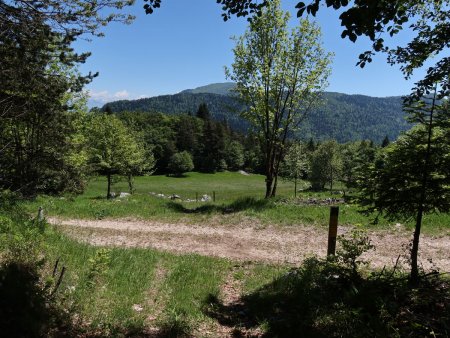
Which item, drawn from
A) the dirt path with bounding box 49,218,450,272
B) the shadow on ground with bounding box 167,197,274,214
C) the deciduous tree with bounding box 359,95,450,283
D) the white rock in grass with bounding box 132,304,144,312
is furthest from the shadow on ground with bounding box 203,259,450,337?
the shadow on ground with bounding box 167,197,274,214

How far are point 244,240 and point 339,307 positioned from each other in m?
7.83

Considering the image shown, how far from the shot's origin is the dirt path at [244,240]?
11625 mm

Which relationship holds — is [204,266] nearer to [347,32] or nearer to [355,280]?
[355,280]

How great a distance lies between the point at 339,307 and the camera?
6082 mm

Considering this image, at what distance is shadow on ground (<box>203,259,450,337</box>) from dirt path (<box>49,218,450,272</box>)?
150 inches

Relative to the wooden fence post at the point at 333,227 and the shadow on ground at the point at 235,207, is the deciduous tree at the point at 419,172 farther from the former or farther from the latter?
the shadow on ground at the point at 235,207

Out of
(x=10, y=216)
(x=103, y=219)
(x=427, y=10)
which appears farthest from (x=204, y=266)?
(x=103, y=219)

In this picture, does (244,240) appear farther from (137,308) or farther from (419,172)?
(419,172)

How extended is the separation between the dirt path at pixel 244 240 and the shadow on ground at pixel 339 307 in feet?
12.5

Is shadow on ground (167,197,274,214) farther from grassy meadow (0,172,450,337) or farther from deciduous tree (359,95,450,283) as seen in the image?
deciduous tree (359,95,450,283)

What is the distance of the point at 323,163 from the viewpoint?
63.6 metres

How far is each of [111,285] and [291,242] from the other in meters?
7.84

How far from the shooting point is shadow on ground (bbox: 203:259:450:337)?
5312 mm

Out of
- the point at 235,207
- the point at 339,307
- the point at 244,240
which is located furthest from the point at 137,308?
the point at 235,207
